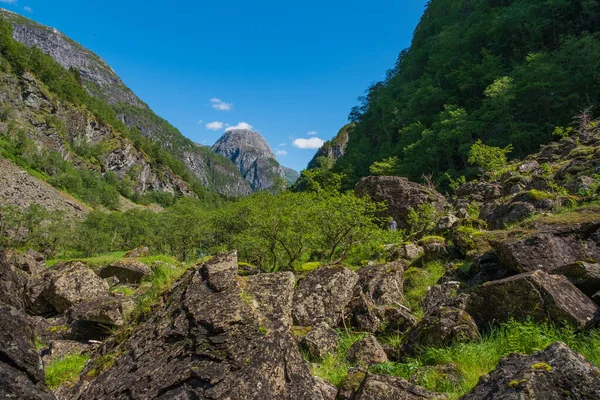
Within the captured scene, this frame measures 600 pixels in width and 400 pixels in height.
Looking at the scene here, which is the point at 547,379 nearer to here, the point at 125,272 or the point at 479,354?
the point at 479,354

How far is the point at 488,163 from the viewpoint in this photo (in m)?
26.0

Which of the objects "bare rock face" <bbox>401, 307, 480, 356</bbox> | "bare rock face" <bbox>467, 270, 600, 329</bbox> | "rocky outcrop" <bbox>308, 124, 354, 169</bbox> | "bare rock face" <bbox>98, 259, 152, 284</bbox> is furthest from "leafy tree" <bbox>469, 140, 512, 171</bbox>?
"rocky outcrop" <bbox>308, 124, 354, 169</bbox>

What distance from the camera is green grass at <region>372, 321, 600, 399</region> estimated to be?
3781 mm

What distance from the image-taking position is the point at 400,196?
73.8 ft

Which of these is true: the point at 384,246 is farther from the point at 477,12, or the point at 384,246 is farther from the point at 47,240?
the point at 477,12

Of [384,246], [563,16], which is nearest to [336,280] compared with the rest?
[384,246]

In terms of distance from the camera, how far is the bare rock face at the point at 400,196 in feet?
71.5

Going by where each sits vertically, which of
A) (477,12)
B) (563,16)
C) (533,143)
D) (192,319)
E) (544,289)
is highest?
(477,12)

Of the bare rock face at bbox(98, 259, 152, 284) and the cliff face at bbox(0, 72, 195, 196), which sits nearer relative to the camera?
the bare rock face at bbox(98, 259, 152, 284)

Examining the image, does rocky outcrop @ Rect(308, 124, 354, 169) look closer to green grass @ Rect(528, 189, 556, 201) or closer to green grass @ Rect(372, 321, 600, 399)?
green grass @ Rect(528, 189, 556, 201)

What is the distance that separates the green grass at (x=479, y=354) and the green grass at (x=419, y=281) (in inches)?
100

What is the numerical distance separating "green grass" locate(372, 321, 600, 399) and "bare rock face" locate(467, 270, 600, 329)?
0.52 feet

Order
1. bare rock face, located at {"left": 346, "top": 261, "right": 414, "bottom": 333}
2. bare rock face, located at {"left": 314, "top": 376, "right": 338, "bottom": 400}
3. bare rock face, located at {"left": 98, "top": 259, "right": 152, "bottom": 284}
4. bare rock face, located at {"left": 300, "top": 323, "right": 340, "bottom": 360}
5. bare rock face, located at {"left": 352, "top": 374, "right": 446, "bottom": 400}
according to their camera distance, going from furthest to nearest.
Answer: bare rock face, located at {"left": 98, "top": 259, "right": 152, "bottom": 284} → bare rock face, located at {"left": 346, "top": 261, "right": 414, "bottom": 333} → bare rock face, located at {"left": 300, "top": 323, "right": 340, "bottom": 360} → bare rock face, located at {"left": 314, "top": 376, "right": 338, "bottom": 400} → bare rock face, located at {"left": 352, "top": 374, "right": 446, "bottom": 400}

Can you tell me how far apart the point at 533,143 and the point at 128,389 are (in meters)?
38.4
